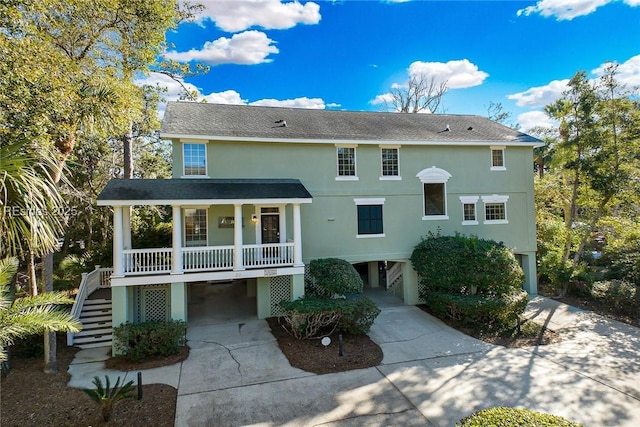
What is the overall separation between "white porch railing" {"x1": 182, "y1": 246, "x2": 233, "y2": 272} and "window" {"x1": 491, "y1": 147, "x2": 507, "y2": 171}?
13.6 meters

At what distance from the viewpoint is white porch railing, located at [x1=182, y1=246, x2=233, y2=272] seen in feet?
38.4

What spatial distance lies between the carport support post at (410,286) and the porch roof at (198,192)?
258 inches

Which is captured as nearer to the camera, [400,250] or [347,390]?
[347,390]

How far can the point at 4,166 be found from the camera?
14.4ft

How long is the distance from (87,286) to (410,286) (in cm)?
1375

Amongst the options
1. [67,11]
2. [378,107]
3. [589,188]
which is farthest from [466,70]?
[67,11]

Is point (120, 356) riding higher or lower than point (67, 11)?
lower

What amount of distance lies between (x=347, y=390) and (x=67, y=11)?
1316 centimetres

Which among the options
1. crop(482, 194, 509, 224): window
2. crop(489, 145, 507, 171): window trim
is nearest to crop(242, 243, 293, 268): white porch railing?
crop(482, 194, 509, 224): window

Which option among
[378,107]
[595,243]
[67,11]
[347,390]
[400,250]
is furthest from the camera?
[378,107]

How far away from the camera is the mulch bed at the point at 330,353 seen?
9.00 metres

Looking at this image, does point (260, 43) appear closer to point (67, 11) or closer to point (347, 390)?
point (67, 11)

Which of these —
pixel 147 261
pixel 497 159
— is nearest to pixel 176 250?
pixel 147 261

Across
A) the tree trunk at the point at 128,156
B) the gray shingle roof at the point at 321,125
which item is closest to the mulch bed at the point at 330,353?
the gray shingle roof at the point at 321,125
